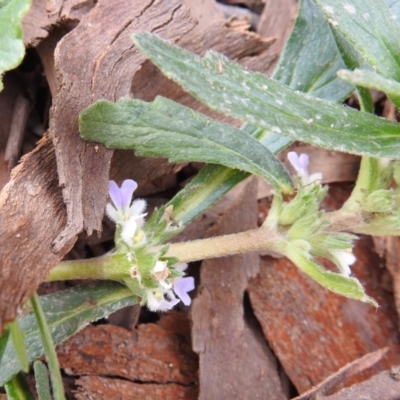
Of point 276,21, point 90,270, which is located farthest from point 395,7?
point 90,270

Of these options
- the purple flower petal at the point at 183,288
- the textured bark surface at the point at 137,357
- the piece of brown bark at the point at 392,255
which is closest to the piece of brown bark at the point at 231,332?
the textured bark surface at the point at 137,357

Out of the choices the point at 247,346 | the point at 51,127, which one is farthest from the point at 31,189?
the point at 247,346

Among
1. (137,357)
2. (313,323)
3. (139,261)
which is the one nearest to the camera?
(139,261)

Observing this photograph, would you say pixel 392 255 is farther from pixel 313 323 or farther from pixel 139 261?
pixel 139 261

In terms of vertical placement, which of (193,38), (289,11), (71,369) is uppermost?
(193,38)

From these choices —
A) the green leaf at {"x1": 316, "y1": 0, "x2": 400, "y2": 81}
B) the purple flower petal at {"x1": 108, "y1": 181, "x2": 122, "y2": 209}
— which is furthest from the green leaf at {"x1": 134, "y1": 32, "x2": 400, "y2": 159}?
the purple flower petal at {"x1": 108, "y1": 181, "x2": 122, "y2": 209}

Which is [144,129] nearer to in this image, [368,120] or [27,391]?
[368,120]
